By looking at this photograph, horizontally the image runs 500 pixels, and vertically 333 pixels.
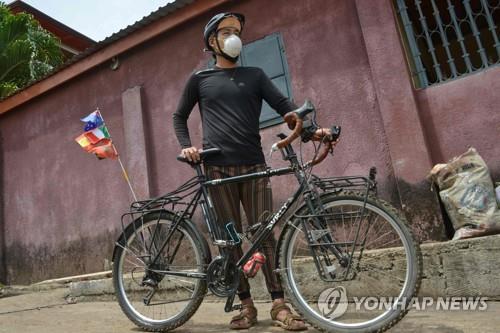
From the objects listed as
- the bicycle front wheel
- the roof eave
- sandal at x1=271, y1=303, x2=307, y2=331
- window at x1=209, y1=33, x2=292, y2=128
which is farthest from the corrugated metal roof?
sandal at x1=271, y1=303, x2=307, y2=331

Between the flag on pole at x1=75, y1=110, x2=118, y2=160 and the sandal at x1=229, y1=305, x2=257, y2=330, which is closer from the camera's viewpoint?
the sandal at x1=229, y1=305, x2=257, y2=330

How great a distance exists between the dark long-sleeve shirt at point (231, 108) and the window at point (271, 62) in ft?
6.78

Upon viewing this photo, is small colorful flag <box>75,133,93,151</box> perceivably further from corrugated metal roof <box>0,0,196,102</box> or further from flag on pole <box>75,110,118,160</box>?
corrugated metal roof <box>0,0,196,102</box>

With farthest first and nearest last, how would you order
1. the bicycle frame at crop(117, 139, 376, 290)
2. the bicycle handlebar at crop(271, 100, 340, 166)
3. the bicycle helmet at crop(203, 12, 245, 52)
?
the bicycle helmet at crop(203, 12, 245, 52) → the bicycle handlebar at crop(271, 100, 340, 166) → the bicycle frame at crop(117, 139, 376, 290)

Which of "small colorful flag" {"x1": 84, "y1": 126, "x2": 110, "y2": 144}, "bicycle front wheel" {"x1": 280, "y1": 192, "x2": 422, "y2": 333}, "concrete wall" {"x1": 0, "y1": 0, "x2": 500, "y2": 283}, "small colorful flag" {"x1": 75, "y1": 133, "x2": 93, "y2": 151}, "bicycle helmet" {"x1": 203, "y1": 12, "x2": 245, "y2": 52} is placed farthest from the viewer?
"small colorful flag" {"x1": 84, "y1": 126, "x2": 110, "y2": 144}

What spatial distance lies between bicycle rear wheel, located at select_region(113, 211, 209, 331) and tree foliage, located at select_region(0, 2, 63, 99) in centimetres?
799

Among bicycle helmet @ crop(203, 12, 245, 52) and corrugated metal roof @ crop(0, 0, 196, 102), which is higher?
corrugated metal roof @ crop(0, 0, 196, 102)

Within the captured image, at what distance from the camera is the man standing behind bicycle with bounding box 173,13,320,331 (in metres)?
2.76

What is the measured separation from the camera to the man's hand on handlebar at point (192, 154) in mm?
2742

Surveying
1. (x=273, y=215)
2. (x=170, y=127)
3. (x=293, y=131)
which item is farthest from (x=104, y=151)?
(x=293, y=131)

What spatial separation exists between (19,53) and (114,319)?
8367 mm

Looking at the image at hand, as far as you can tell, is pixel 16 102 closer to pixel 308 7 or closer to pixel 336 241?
pixel 308 7

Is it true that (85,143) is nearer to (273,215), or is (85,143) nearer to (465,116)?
(273,215)

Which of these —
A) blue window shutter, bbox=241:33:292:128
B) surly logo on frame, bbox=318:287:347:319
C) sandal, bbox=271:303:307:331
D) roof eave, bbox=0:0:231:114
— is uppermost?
roof eave, bbox=0:0:231:114
